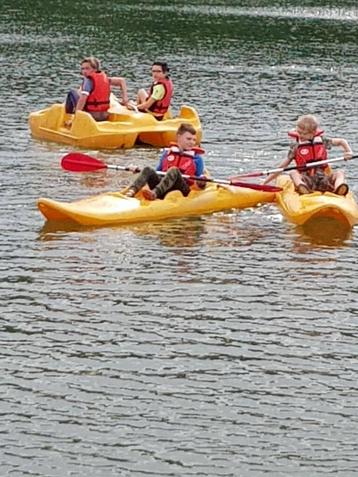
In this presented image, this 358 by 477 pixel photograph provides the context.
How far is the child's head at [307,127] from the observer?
14.7 meters

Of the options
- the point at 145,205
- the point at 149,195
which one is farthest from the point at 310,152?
the point at 145,205

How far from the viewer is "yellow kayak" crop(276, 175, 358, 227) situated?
13.8m

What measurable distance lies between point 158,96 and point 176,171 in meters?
6.13

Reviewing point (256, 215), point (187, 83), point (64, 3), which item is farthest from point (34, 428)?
point (64, 3)

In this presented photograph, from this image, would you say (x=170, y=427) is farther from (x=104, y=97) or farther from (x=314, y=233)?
(x=104, y=97)

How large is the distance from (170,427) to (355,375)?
68.7 inches

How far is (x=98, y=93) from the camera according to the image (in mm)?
19578

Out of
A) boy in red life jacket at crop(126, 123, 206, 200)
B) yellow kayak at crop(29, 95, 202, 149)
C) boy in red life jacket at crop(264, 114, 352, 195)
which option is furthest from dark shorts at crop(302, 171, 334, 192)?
yellow kayak at crop(29, 95, 202, 149)

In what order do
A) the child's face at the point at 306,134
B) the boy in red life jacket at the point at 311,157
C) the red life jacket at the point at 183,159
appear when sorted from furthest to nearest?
the child's face at the point at 306,134 → the boy in red life jacket at the point at 311,157 → the red life jacket at the point at 183,159

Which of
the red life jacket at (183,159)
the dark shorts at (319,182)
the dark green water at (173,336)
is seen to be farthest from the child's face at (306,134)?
the red life jacket at (183,159)

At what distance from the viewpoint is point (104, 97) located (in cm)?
1966

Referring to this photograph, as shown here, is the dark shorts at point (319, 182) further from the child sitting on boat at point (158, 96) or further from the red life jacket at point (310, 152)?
the child sitting on boat at point (158, 96)

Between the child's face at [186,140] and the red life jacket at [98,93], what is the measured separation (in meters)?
5.51

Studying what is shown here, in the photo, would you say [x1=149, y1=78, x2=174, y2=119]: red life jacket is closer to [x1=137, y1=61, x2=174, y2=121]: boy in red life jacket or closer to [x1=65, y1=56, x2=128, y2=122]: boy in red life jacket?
[x1=137, y1=61, x2=174, y2=121]: boy in red life jacket
